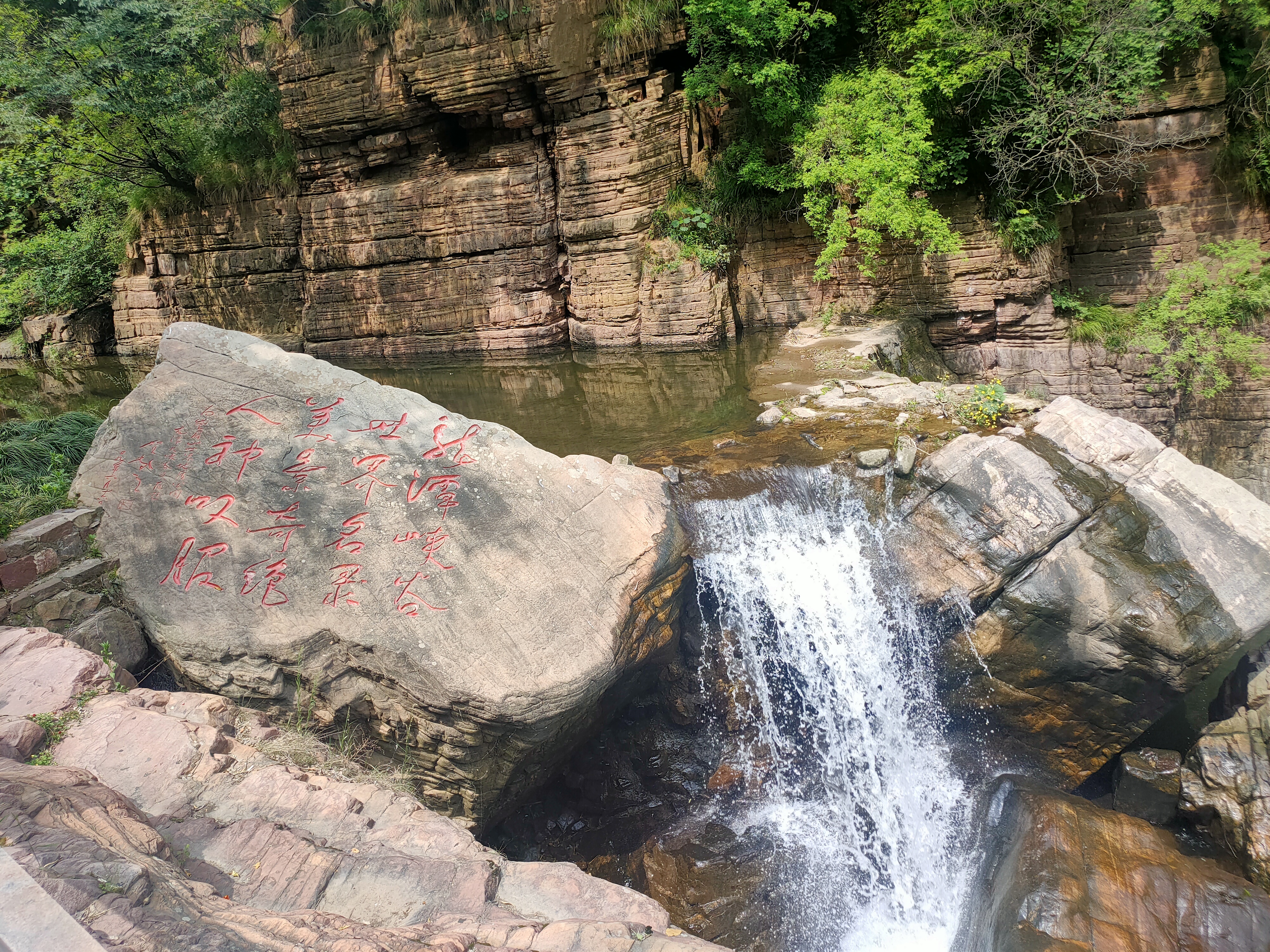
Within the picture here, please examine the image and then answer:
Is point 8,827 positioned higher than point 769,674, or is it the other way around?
point 8,827

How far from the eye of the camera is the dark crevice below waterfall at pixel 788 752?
4930mm

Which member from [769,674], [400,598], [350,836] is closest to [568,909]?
[350,836]

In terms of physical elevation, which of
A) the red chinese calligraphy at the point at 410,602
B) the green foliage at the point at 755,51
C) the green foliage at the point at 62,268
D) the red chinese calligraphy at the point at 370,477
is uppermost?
the green foliage at the point at 755,51

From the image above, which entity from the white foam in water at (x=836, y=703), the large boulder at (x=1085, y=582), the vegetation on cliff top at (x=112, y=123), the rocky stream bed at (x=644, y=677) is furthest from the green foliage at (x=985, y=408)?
the vegetation on cliff top at (x=112, y=123)

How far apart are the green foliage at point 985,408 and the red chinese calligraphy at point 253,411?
18.9 ft

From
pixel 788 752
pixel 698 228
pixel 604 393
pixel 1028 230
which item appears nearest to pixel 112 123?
pixel 698 228

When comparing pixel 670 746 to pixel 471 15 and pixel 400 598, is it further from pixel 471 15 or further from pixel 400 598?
pixel 471 15

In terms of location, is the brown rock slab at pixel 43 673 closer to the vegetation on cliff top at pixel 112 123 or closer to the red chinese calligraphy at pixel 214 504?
A: the red chinese calligraphy at pixel 214 504

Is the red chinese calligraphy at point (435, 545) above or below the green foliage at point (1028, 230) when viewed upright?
below

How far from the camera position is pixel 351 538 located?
4.67m

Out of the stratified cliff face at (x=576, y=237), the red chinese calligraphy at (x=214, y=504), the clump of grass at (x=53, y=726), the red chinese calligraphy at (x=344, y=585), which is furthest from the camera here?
the stratified cliff face at (x=576, y=237)

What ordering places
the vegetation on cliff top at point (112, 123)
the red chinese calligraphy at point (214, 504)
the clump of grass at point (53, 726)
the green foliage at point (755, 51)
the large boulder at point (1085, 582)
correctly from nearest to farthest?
the clump of grass at point (53, 726) → the red chinese calligraphy at point (214, 504) → the large boulder at point (1085, 582) → the green foliage at point (755, 51) → the vegetation on cliff top at point (112, 123)

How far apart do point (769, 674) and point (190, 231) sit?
15.1m

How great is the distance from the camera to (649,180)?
1092cm
